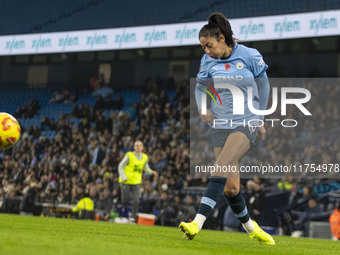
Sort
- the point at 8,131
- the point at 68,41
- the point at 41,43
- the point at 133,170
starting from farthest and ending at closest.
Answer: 1. the point at 41,43
2. the point at 68,41
3. the point at 133,170
4. the point at 8,131

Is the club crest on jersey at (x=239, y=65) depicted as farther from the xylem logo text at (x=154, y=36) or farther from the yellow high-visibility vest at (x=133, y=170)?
the xylem logo text at (x=154, y=36)

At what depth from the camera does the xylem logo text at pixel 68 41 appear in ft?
64.3

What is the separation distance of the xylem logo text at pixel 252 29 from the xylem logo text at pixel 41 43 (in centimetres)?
741

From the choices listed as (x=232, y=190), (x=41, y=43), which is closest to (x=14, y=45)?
(x=41, y=43)

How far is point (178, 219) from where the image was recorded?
523 inches

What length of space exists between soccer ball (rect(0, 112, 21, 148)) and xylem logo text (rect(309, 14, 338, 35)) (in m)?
10.5

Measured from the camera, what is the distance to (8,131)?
6914 mm

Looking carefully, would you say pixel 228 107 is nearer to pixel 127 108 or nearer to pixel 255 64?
pixel 255 64

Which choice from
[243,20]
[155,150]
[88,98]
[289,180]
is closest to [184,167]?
[155,150]

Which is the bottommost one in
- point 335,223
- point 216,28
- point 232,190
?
point 335,223

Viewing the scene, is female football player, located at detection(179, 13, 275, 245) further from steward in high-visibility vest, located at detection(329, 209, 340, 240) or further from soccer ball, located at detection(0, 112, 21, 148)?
steward in high-visibility vest, located at detection(329, 209, 340, 240)

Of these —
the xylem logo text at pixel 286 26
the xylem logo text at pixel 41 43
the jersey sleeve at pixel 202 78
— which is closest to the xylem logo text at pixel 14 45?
the xylem logo text at pixel 41 43

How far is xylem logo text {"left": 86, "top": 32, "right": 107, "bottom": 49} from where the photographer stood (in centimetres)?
1912

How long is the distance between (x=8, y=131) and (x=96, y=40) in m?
12.7
